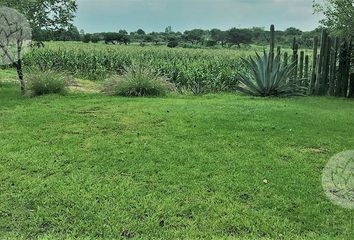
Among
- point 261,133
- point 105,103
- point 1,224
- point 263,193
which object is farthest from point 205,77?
point 1,224

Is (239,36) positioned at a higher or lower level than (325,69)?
higher

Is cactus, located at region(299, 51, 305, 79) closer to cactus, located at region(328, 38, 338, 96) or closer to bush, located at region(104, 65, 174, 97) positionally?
cactus, located at region(328, 38, 338, 96)

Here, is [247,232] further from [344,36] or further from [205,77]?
[205,77]

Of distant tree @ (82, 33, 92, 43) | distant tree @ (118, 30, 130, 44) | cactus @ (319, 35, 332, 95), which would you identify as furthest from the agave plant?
distant tree @ (82, 33, 92, 43)

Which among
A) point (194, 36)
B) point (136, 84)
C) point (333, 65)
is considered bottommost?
point (136, 84)

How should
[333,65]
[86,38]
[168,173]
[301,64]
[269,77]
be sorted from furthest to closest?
[86,38]
[301,64]
[333,65]
[269,77]
[168,173]

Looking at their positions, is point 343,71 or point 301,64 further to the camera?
point 301,64

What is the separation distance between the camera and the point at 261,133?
7.15 m

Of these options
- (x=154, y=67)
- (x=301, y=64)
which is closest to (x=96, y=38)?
(x=154, y=67)

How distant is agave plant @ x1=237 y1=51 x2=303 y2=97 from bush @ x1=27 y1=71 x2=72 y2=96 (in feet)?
15.8

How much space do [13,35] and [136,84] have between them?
125 inches

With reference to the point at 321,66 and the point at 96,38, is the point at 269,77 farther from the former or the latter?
the point at 96,38

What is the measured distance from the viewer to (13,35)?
424 inches

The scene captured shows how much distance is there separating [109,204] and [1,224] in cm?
105
